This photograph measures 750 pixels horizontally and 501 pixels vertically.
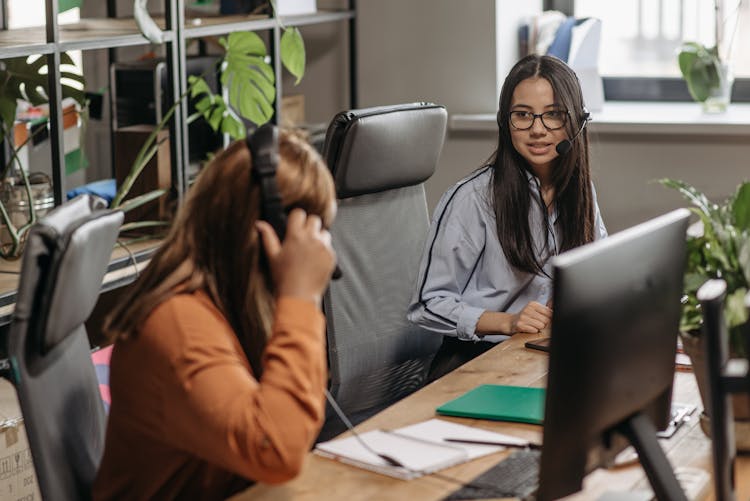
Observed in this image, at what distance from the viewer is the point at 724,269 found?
4.99ft

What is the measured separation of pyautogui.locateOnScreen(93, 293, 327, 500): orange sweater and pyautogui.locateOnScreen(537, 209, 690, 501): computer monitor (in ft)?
0.95

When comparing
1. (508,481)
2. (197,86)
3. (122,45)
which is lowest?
(508,481)

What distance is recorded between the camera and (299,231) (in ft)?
4.36

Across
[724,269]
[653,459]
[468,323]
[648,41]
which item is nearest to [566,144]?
[468,323]

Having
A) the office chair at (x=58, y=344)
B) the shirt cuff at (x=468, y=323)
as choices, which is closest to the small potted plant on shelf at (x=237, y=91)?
the shirt cuff at (x=468, y=323)

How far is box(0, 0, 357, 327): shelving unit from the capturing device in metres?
2.47

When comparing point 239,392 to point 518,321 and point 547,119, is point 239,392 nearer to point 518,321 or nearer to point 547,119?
point 518,321

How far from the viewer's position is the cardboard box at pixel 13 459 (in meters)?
2.33

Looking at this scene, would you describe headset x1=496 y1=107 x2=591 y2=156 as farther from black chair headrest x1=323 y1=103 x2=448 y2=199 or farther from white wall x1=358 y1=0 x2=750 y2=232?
white wall x1=358 y1=0 x2=750 y2=232

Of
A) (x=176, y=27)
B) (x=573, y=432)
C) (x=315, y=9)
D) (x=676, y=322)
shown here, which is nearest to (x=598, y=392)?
(x=573, y=432)

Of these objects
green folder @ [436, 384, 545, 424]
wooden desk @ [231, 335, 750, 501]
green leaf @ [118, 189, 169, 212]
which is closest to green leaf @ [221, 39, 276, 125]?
green leaf @ [118, 189, 169, 212]

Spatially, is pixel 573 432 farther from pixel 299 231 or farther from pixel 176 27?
pixel 176 27

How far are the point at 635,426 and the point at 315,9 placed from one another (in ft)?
8.37

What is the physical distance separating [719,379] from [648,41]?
9.84 feet
